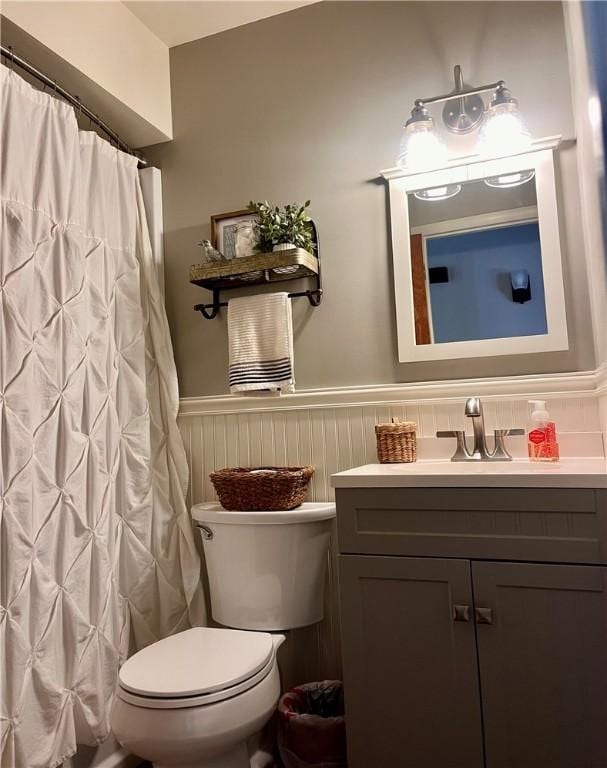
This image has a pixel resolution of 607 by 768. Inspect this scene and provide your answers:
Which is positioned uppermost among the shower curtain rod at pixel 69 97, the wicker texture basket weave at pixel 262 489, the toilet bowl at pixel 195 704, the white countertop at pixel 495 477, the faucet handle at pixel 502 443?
the shower curtain rod at pixel 69 97

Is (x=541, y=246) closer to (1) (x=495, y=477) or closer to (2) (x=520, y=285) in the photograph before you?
(2) (x=520, y=285)

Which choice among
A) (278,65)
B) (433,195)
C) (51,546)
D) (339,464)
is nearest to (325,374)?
(339,464)

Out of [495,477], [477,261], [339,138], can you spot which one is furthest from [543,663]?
[339,138]

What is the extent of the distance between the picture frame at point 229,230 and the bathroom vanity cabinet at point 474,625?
1.05 metres

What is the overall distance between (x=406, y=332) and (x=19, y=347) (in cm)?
114

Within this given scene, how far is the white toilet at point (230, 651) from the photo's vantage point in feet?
4.31

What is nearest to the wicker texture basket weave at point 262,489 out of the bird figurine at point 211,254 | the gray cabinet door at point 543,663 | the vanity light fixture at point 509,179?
the gray cabinet door at point 543,663

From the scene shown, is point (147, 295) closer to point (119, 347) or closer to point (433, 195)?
point (119, 347)

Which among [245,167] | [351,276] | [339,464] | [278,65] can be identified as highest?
[278,65]

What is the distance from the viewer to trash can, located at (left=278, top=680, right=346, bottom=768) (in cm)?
160

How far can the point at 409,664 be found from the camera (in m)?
1.34

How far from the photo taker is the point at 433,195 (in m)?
1.92

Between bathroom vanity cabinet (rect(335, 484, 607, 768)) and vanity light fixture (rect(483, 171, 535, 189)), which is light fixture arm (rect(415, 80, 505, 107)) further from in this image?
bathroom vanity cabinet (rect(335, 484, 607, 768))

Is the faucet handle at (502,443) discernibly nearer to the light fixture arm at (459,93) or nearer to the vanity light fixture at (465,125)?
the vanity light fixture at (465,125)
